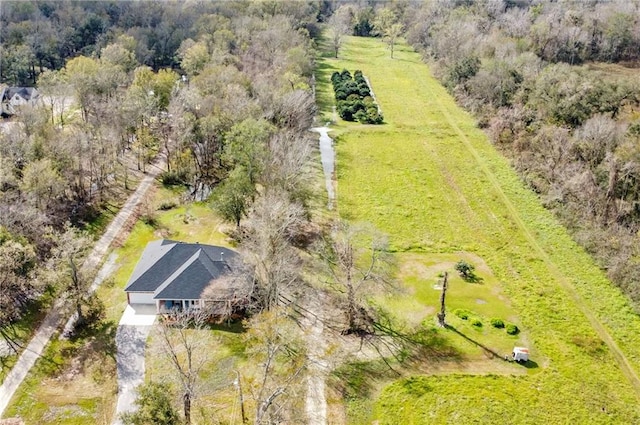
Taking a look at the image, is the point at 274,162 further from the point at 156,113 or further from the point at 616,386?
the point at 616,386

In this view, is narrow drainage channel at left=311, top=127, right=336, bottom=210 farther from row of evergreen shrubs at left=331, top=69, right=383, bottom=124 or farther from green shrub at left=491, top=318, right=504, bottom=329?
green shrub at left=491, top=318, right=504, bottom=329

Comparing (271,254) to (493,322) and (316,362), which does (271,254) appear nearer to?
(316,362)

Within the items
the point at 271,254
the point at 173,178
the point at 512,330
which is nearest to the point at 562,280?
the point at 512,330

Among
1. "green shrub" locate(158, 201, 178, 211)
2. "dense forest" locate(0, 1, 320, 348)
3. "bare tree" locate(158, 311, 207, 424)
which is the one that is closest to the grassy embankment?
"bare tree" locate(158, 311, 207, 424)

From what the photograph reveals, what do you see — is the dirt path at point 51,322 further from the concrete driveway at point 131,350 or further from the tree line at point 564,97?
the tree line at point 564,97

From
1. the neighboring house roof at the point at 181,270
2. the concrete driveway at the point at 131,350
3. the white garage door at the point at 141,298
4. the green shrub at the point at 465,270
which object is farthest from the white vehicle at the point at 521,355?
the white garage door at the point at 141,298

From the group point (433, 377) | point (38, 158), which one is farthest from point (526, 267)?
point (38, 158)
